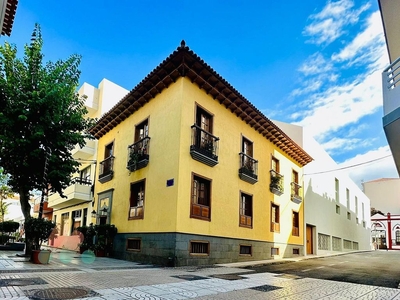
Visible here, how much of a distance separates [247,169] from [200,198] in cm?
345

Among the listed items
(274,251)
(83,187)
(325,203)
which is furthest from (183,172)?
(325,203)

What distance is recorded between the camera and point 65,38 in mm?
12609

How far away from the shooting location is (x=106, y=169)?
1653cm

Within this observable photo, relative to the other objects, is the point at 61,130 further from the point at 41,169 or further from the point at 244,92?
the point at 244,92

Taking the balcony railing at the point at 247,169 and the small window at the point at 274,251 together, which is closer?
the balcony railing at the point at 247,169

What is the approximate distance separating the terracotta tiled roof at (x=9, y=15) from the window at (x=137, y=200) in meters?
7.20

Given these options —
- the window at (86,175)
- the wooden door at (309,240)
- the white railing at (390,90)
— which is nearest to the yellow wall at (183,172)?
the window at (86,175)

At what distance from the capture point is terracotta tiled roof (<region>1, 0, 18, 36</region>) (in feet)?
29.3

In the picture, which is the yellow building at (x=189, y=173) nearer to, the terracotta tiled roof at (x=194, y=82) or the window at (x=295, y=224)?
the terracotta tiled roof at (x=194, y=82)

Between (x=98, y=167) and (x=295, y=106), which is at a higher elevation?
(x=295, y=106)

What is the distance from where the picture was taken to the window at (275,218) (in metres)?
16.8

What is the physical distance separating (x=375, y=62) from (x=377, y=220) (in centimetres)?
3764

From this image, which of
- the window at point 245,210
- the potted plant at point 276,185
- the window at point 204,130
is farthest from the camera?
the potted plant at point 276,185

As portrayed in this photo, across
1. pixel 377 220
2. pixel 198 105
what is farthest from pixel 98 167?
pixel 377 220
